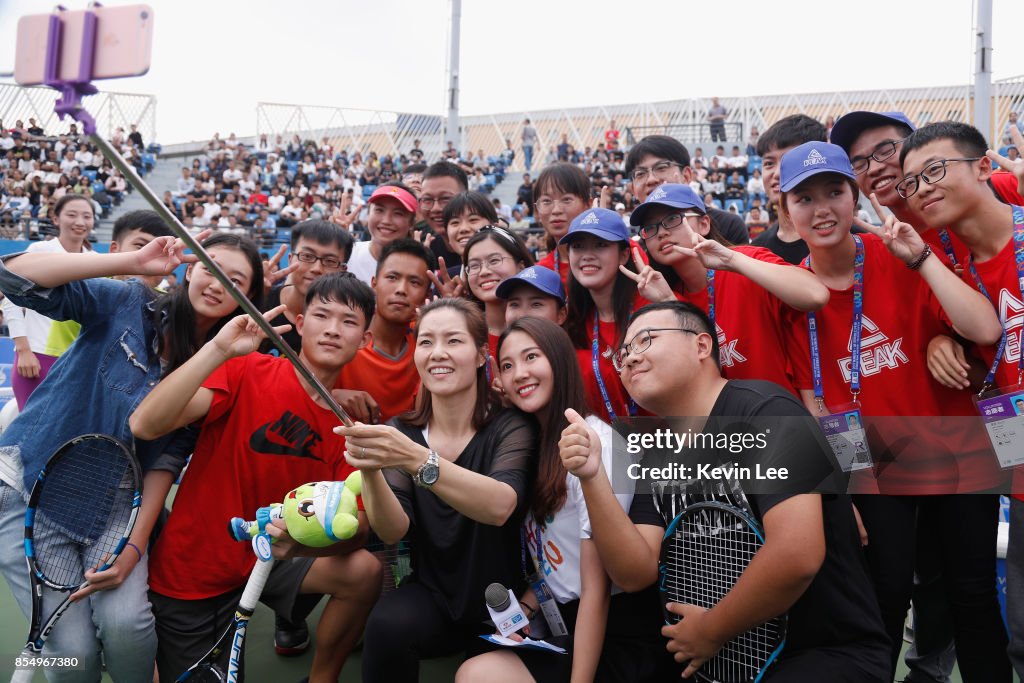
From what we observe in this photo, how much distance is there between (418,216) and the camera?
524cm

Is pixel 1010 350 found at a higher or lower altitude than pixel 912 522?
higher

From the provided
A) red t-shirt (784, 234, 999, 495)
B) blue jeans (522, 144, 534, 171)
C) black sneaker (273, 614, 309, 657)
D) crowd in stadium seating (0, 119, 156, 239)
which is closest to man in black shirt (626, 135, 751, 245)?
red t-shirt (784, 234, 999, 495)

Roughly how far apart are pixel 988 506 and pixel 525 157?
2562 centimetres

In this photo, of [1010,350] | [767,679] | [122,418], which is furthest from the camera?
[122,418]

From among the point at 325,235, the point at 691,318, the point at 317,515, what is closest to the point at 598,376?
the point at 691,318

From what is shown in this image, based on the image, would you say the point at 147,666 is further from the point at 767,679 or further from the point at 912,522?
the point at 912,522

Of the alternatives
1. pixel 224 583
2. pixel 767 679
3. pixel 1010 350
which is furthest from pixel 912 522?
pixel 224 583

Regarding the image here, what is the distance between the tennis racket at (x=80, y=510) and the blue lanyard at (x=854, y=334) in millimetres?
2699

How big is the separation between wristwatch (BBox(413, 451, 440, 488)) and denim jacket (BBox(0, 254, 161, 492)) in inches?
53.0

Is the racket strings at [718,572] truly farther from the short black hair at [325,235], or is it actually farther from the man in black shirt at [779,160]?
the short black hair at [325,235]

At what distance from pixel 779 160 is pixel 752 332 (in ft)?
4.84

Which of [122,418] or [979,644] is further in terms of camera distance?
[122,418]

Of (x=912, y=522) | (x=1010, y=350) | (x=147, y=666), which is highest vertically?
(x=1010, y=350)

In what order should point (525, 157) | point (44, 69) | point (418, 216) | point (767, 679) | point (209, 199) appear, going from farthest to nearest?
point (525, 157) → point (209, 199) → point (418, 216) → point (767, 679) → point (44, 69)
